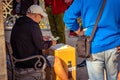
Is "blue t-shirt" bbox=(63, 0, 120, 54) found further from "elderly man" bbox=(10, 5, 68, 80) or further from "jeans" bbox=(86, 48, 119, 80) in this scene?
"elderly man" bbox=(10, 5, 68, 80)

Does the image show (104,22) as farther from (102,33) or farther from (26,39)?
(26,39)

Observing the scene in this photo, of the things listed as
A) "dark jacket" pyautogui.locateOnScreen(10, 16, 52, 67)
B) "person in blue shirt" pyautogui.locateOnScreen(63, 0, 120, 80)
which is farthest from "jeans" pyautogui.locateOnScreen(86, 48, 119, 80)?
"dark jacket" pyautogui.locateOnScreen(10, 16, 52, 67)

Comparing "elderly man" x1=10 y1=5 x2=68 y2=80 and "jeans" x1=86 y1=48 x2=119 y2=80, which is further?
"elderly man" x1=10 y1=5 x2=68 y2=80

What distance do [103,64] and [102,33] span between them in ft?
1.08

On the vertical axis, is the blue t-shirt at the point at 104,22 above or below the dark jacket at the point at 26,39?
above

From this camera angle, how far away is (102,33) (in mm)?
3844

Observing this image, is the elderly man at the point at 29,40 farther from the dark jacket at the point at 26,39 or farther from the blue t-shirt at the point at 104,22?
the blue t-shirt at the point at 104,22

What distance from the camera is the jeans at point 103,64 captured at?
153 inches

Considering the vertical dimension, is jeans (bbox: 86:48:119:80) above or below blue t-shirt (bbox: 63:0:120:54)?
below

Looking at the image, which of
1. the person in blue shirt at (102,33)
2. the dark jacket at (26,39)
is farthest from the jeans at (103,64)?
the dark jacket at (26,39)

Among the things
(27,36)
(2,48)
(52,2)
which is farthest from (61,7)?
(2,48)

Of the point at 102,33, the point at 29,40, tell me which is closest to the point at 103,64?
the point at 102,33

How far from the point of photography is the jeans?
3.89 metres

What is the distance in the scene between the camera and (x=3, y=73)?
14.3 feet
